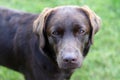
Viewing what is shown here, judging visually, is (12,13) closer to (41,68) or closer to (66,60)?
(41,68)

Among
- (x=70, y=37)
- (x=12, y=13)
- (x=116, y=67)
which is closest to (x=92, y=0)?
(x=116, y=67)

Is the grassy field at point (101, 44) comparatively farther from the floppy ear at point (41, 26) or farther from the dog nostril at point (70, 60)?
the dog nostril at point (70, 60)

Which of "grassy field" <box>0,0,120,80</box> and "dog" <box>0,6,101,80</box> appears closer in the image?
"dog" <box>0,6,101,80</box>

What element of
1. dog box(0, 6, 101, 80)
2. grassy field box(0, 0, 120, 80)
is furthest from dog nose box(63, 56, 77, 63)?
grassy field box(0, 0, 120, 80)

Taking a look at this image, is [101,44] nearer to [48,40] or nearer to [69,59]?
[48,40]

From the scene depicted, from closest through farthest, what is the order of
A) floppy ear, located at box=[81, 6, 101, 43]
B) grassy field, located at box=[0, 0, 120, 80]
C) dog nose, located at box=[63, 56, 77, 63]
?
dog nose, located at box=[63, 56, 77, 63] < floppy ear, located at box=[81, 6, 101, 43] < grassy field, located at box=[0, 0, 120, 80]

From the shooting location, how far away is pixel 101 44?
5.74m

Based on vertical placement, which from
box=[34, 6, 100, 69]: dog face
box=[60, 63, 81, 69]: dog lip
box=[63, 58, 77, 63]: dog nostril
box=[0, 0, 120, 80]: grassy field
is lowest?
box=[0, 0, 120, 80]: grassy field

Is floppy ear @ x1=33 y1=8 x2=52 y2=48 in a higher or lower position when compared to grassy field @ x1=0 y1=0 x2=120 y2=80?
higher

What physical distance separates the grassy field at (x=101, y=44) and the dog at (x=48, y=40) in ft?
2.47

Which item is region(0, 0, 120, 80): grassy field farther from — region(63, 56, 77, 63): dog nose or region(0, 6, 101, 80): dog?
region(63, 56, 77, 63): dog nose

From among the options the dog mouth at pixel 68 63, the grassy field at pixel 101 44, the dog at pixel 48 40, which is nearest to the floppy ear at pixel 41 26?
the dog at pixel 48 40

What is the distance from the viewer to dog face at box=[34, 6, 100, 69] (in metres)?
3.85

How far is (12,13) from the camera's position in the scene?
456 cm
